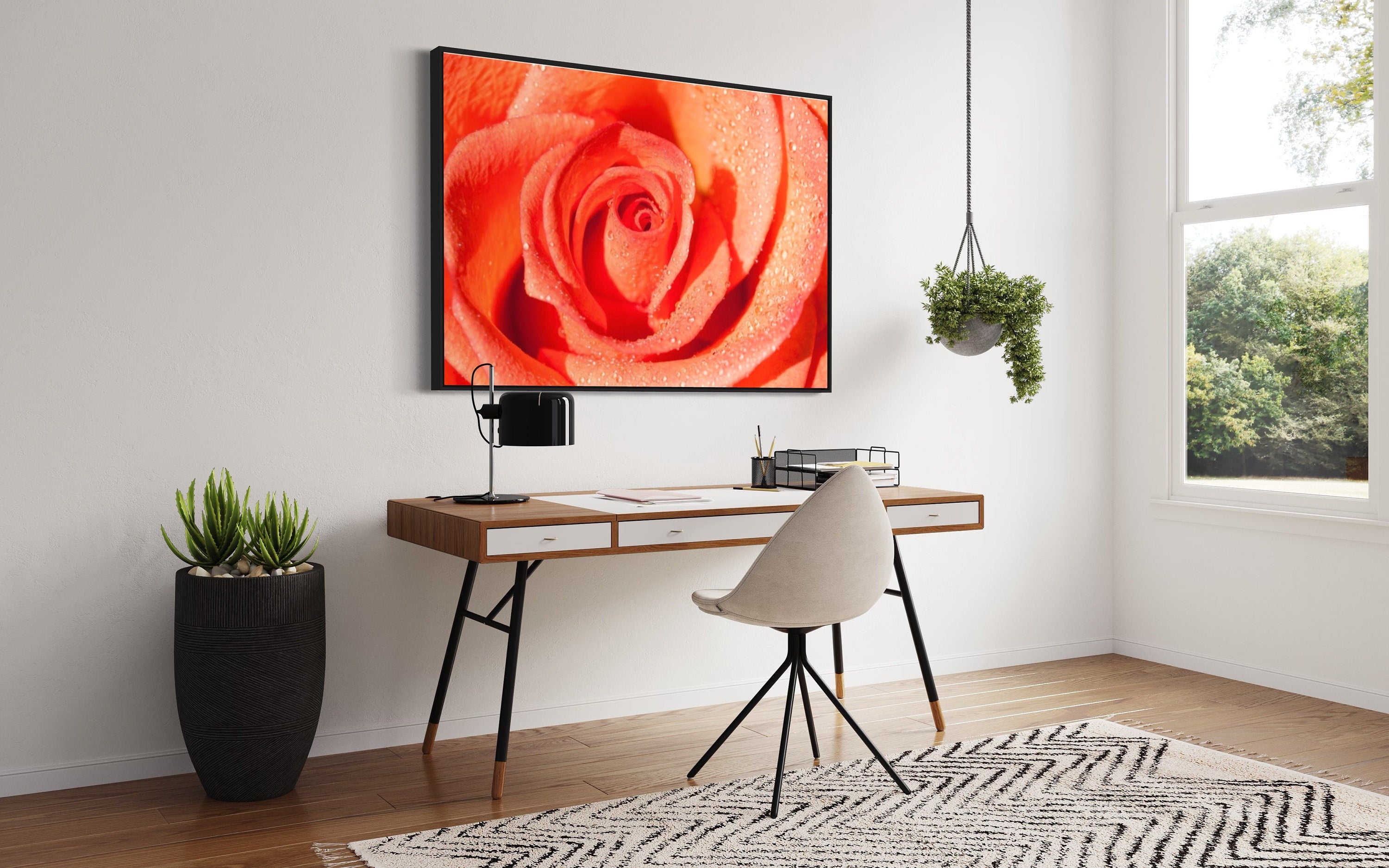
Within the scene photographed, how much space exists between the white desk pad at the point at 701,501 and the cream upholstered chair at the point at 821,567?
13.4 inches

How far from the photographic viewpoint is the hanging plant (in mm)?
3998

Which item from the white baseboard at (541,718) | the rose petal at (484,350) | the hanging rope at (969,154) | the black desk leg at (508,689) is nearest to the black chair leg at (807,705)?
the white baseboard at (541,718)

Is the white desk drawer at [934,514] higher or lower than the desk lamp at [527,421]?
lower

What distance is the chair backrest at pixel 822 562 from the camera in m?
2.82

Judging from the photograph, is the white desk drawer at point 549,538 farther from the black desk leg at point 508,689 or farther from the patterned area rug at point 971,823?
the patterned area rug at point 971,823

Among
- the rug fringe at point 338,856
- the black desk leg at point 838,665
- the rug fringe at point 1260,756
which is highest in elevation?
the black desk leg at point 838,665

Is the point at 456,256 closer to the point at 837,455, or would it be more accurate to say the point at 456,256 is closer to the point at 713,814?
the point at 837,455

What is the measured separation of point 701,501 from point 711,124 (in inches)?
51.7

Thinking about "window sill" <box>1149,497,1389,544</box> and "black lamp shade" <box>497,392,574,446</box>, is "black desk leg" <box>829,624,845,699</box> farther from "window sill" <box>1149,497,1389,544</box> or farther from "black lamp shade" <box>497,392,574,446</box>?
"window sill" <box>1149,497,1389,544</box>

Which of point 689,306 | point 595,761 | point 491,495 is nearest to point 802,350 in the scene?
point 689,306

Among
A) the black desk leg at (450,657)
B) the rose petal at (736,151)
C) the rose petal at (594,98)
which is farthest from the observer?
the rose petal at (736,151)

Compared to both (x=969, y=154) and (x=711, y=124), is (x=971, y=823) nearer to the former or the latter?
(x=711, y=124)

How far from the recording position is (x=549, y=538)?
2.98 metres

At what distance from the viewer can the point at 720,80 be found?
13.0 feet
